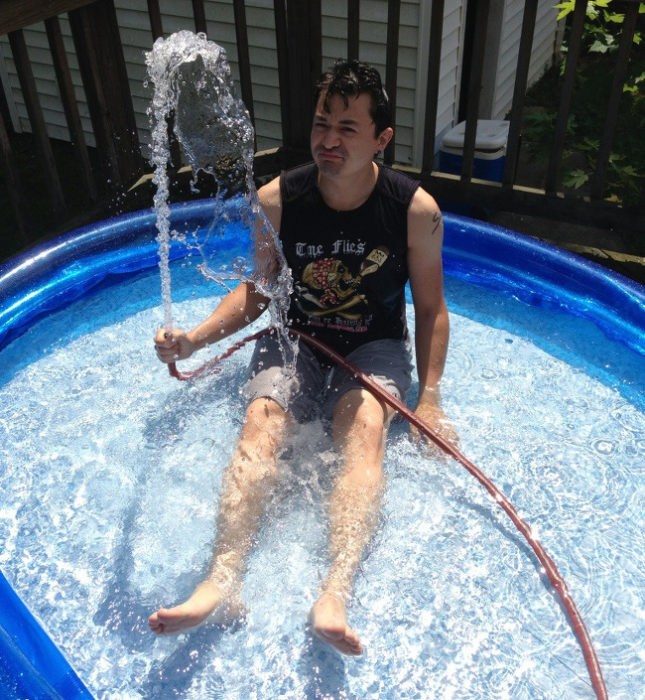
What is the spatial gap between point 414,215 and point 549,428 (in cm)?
99

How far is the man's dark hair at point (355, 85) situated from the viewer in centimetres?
218

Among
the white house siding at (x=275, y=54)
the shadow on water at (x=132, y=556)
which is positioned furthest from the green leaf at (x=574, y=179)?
the shadow on water at (x=132, y=556)

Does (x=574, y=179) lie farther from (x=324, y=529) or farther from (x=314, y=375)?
(x=324, y=529)

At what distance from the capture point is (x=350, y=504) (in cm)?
214

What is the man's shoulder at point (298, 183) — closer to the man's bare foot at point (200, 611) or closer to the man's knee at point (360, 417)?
the man's knee at point (360, 417)

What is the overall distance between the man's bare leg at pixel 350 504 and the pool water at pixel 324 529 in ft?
0.47

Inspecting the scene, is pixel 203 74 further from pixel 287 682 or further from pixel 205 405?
pixel 287 682

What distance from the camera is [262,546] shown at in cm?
222

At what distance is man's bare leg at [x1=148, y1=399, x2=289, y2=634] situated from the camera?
183 centimetres

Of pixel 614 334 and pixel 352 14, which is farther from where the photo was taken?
pixel 352 14

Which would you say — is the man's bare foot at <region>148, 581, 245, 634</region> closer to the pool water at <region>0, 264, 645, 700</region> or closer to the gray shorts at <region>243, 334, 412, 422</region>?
the pool water at <region>0, 264, 645, 700</region>

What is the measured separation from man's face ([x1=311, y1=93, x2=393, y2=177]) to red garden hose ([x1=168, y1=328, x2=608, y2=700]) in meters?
0.63

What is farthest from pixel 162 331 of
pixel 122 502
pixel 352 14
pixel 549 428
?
pixel 352 14

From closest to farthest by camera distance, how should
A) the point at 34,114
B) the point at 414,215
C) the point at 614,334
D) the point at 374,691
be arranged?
the point at 374,691, the point at 414,215, the point at 614,334, the point at 34,114
